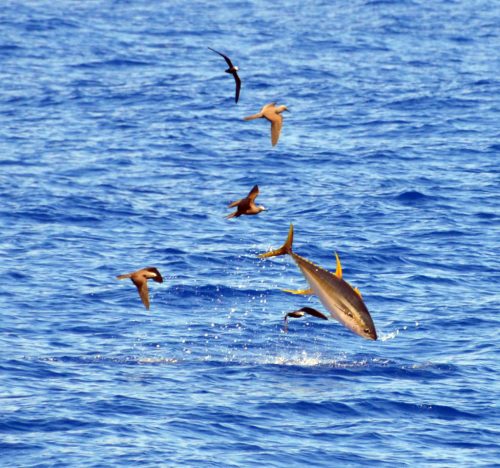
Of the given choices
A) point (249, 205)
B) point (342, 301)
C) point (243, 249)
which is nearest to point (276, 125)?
point (249, 205)

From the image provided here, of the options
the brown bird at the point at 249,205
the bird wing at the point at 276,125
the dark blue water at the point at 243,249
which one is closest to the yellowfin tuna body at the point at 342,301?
the brown bird at the point at 249,205

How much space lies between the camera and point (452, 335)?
1143 inches

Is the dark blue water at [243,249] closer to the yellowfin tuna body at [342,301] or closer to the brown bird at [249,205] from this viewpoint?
the brown bird at [249,205]

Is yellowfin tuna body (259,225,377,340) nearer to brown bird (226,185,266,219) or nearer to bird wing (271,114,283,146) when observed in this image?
brown bird (226,185,266,219)

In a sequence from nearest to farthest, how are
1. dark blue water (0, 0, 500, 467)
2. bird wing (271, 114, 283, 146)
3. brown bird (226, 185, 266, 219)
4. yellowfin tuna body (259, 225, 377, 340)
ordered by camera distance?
yellowfin tuna body (259, 225, 377, 340) < brown bird (226, 185, 266, 219) < bird wing (271, 114, 283, 146) < dark blue water (0, 0, 500, 467)

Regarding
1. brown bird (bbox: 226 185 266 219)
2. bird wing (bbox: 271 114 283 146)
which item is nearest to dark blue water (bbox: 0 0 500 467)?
brown bird (bbox: 226 185 266 219)

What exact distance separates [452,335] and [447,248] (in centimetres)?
668

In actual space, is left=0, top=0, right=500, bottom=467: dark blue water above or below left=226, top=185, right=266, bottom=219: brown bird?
below

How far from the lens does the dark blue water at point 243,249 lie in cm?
2361

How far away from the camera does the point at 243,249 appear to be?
115 ft

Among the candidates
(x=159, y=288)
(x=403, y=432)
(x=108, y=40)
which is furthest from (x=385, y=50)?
(x=403, y=432)

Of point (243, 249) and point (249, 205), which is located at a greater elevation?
point (249, 205)

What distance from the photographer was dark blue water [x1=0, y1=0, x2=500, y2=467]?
23.6 meters

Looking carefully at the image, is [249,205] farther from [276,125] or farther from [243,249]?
[243,249]
